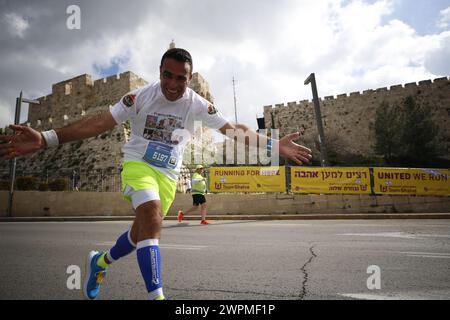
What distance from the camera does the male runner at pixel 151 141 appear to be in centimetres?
235

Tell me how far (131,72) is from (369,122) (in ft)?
90.6

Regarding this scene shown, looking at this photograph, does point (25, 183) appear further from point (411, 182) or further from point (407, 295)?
point (411, 182)

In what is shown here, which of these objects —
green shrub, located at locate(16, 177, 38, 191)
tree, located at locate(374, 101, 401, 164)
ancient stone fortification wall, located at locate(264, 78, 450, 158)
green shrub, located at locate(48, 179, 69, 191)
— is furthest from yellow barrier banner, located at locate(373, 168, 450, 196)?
green shrub, located at locate(16, 177, 38, 191)

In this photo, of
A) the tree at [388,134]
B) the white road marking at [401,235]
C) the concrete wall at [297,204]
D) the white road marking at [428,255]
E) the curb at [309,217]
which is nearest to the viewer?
the white road marking at [428,255]

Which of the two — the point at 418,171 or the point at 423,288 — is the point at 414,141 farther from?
the point at 423,288

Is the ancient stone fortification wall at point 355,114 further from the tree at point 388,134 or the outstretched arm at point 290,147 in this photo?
the outstretched arm at point 290,147

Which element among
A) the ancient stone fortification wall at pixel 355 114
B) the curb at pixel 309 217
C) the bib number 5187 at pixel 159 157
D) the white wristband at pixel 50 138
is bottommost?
the curb at pixel 309 217

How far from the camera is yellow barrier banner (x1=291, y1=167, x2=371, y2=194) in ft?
43.3

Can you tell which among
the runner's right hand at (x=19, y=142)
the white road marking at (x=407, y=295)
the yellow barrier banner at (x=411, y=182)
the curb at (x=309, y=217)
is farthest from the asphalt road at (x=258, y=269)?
the yellow barrier banner at (x=411, y=182)

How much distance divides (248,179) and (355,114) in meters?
25.3

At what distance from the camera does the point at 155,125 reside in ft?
8.79

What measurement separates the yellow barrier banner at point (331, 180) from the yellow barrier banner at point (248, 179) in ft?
2.38

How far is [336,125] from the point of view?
34.0 metres
